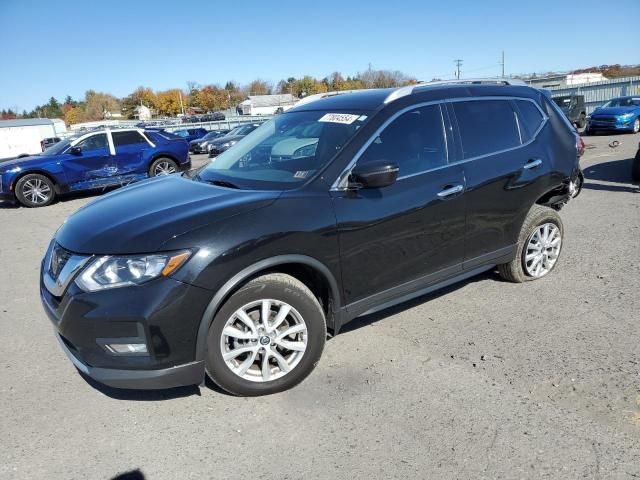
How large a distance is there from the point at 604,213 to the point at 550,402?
5526mm

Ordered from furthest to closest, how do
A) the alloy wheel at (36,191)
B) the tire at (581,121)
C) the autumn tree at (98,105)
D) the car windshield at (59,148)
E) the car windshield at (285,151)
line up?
the autumn tree at (98,105) < the tire at (581,121) < the car windshield at (59,148) < the alloy wheel at (36,191) < the car windshield at (285,151)

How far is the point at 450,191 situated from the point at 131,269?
7.65ft

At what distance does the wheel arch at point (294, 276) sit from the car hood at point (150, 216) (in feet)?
1.17

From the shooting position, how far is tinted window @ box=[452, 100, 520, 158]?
12.9 feet

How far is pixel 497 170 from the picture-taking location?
13.3 feet

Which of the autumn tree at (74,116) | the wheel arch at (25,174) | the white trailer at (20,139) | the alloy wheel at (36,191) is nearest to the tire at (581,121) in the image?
the wheel arch at (25,174)

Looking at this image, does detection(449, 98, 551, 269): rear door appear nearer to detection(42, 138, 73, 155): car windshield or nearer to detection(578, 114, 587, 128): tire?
detection(42, 138, 73, 155): car windshield

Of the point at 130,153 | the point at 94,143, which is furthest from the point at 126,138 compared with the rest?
the point at 94,143

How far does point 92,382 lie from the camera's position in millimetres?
3344

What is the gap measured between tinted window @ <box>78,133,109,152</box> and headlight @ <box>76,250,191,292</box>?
10346 mm

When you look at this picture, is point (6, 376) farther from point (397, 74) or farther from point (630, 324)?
point (397, 74)

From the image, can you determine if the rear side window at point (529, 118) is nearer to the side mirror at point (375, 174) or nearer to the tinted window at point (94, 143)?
the side mirror at point (375, 174)

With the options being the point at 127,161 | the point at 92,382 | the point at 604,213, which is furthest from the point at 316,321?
the point at 127,161

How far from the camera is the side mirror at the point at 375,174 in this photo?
313cm
